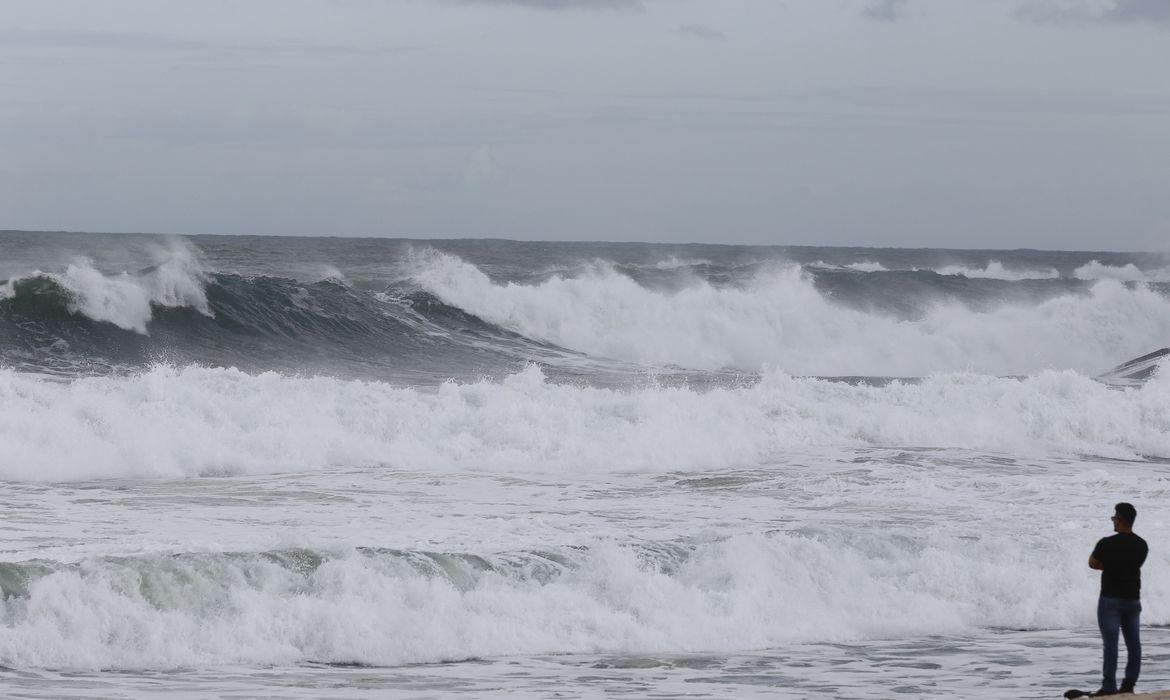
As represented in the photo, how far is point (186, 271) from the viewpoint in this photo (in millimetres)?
30688

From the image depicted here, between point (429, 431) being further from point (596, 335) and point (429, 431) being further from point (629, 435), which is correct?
point (596, 335)

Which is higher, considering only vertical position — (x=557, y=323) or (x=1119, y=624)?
(x=557, y=323)

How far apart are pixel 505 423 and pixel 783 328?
70.9 feet

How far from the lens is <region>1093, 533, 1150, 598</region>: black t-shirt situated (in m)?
7.73

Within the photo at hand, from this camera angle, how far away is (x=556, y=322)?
35562mm

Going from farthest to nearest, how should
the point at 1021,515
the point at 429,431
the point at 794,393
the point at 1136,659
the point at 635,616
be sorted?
the point at 794,393 → the point at 429,431 → the point at 1021,515 → the point at 635,616 → the point at 1136,659

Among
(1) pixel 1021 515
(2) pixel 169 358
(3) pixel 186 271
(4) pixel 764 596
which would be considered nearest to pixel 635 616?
(4) pixel 764 596

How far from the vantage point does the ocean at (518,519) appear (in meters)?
9.28

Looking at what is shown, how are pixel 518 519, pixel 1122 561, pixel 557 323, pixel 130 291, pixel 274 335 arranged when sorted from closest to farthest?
pixel 1122 561, pixel 518 519, pixel 130 291, pixel 274 335, pixel 557 323

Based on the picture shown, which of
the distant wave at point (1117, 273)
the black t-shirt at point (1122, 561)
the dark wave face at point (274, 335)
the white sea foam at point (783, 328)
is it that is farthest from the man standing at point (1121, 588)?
the distant wave at point (1117, 273)

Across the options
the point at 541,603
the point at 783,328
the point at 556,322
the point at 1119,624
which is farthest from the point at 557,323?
the point at 1119,624

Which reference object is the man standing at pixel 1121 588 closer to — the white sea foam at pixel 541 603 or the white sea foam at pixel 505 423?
the white sea foam at pixel 541 603

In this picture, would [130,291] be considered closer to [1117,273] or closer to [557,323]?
[557,323]

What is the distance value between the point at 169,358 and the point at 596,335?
40.5 feet
